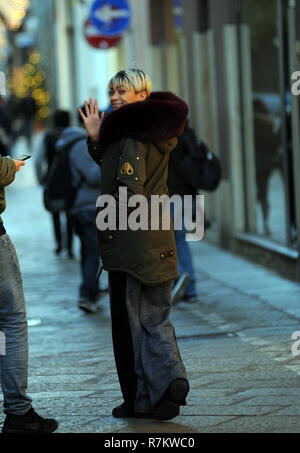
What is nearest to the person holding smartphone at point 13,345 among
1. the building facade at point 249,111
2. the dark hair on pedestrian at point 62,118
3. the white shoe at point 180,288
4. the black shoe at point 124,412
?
the black shoe at point 124,412

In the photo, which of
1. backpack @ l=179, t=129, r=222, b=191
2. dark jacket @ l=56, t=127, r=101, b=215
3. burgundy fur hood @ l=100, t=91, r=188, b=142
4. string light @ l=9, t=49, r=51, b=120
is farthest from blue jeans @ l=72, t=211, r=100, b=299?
string light @ l=9, t=49, r=51, b=120

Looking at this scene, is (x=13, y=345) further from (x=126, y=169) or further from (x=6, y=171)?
(x=126, y=169)

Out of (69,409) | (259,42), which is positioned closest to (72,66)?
(259,42)

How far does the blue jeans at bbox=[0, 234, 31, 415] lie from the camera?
610 centimetres

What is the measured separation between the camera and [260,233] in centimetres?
1359

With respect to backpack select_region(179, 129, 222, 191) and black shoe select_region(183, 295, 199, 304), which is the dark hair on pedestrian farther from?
black shoe select_region(183, 295, 199, 304)

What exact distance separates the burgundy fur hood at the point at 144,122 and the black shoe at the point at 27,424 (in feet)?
4.73

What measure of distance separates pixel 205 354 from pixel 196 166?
263 centimetres

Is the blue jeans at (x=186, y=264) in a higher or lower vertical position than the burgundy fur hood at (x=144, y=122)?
lower

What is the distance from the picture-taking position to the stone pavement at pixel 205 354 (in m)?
6.41

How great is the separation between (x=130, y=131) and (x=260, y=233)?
24.4 ft

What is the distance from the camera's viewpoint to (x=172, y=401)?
6316 mm

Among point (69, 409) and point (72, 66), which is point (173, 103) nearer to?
point (69, 409)

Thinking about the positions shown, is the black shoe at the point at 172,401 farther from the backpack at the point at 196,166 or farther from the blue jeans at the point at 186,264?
the blue jeans at the point at 186,264
